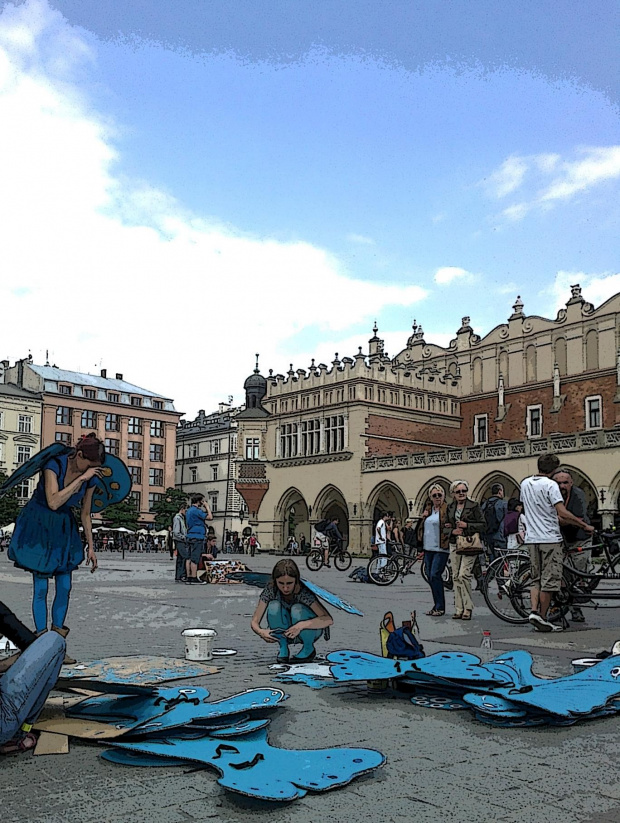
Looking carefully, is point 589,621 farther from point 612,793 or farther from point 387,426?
point 387,426

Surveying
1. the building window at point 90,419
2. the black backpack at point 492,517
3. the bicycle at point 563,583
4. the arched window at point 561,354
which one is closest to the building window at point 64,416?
the building window at point 90,419

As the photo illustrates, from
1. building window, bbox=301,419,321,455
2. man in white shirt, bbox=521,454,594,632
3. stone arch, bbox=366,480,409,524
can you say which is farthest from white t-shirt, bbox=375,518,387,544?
building window, bbox=301,419,321,455

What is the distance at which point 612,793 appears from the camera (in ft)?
10.6

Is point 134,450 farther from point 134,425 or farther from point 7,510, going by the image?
point 7,510

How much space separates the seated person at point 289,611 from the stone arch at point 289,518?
1660 inches

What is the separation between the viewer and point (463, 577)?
9.66 meters

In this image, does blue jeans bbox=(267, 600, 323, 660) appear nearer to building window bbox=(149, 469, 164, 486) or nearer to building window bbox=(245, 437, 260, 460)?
building window bbox=(245, 437, 260, 460)

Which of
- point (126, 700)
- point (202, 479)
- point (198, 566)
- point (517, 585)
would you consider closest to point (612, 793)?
point (126, 700)

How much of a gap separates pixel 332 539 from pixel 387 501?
19.7 meters

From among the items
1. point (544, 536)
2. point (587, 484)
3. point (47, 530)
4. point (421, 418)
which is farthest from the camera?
point (421, 418)

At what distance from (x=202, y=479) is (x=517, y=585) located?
7312cm

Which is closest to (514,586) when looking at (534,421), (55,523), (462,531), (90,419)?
(462,531)

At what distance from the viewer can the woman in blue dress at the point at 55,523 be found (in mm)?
5793

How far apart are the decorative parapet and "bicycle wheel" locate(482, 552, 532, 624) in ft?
82.4
